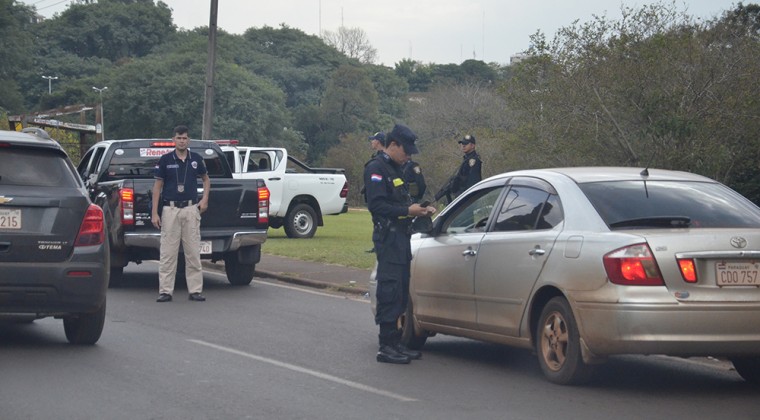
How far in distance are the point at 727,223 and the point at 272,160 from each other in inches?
711

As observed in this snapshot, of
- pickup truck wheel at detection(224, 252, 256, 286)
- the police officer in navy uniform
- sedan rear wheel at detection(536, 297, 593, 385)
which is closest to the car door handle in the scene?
sedan rear wheel at detection(536, 297, 593, 385)

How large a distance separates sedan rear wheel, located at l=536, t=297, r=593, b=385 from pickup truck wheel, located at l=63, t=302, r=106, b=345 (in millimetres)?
3660

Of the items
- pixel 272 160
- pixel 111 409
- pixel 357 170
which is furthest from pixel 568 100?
pixel 357 170

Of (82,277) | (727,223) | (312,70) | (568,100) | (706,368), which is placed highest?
(312,70)

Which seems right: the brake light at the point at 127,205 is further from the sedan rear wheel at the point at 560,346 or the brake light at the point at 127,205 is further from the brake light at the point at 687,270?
the brake light at the point at 687,270

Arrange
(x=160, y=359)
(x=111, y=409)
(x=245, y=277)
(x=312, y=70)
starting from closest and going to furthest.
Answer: (x=111, y=409) → (x=160, y=359) → (x=245, y=277) → (x=312, y=70)

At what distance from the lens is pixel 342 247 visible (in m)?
22.0

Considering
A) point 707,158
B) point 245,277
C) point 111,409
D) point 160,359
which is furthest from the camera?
point 707,158

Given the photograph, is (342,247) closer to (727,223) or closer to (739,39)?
(739,39)

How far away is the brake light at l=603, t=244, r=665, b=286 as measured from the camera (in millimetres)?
7457

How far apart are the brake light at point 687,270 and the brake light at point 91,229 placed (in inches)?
183

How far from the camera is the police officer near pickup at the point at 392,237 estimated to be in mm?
9172

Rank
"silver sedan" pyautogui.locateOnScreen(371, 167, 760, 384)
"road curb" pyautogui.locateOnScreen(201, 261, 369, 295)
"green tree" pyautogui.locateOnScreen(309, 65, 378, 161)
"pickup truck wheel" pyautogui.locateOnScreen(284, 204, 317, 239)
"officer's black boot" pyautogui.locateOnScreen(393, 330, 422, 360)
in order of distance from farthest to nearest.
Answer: "green tree" pyautogui.locateOnScreen(309, 65, 378, 161), "pickup truck wheel" pyautogui.locateOnScreen(284, 204, 317, 239), "road curb" pyautogui.locateOnScreen(201, 261, 369, 295), "officer's black boot" pyautogui.locateOnScreen(393, 330, 422, 360), "silver sedan" pyautogui.locateOnScreen(371, 167, 760, 384)

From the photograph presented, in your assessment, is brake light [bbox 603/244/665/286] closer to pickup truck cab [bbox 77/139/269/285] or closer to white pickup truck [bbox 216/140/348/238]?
pickup truck cab [bbox 77/139/269/285]
